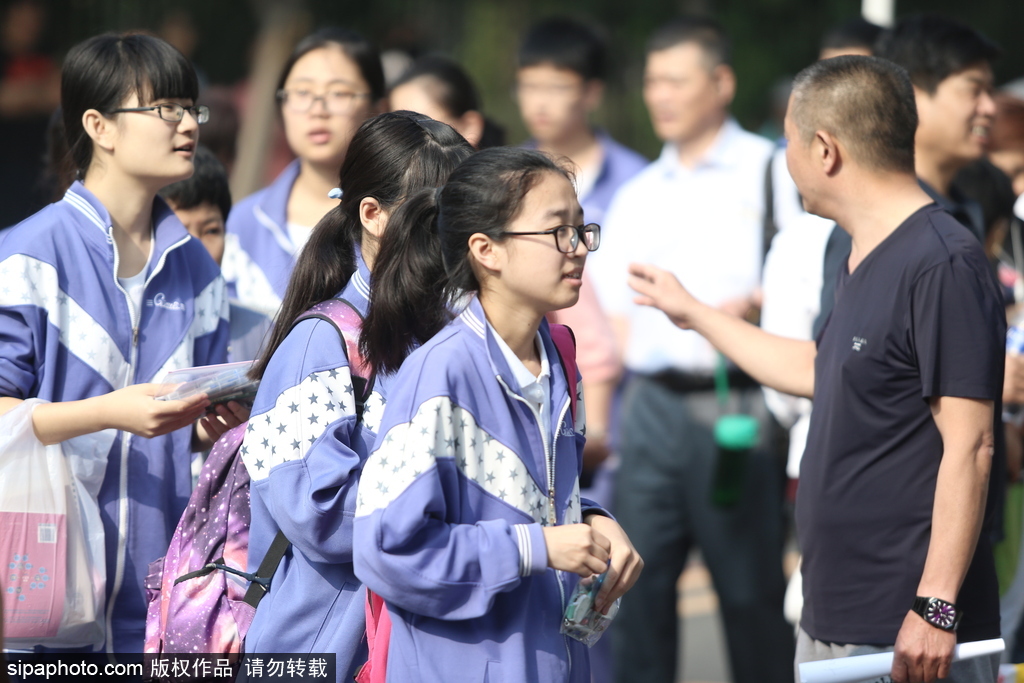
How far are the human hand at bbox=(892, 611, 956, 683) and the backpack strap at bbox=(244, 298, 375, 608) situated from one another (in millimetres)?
1353

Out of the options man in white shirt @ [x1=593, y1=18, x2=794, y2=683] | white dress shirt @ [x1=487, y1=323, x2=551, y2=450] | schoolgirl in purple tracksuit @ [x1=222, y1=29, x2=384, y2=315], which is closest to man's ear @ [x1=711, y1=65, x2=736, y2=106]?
man in white shirt @ [x1=593, y1=18, x2=794, y2=683]

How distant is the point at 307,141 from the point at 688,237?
1718 mm

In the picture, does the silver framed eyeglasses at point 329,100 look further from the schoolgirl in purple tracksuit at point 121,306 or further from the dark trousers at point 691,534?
the dark trousers at point 691,534

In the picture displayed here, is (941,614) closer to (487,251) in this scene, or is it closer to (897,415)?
(897,415)

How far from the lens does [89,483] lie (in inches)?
120

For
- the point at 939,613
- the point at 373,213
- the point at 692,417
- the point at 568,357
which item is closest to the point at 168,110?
the point at 373,213

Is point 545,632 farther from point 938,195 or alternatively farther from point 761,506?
point 761,506

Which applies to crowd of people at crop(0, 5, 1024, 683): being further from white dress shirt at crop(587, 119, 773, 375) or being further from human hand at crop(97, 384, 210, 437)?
white dress shirt at crop(587, 119, 773, 375)

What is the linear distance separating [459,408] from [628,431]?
2763mm

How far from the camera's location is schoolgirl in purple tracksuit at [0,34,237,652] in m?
2.92

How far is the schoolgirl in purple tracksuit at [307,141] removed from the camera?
4234 millimetres

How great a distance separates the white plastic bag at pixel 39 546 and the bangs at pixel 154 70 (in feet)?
2.92

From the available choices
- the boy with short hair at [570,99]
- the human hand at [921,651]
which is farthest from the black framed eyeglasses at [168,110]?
the boy with short hair at [570,99]

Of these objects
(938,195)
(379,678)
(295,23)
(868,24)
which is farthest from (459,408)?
(295,23)
